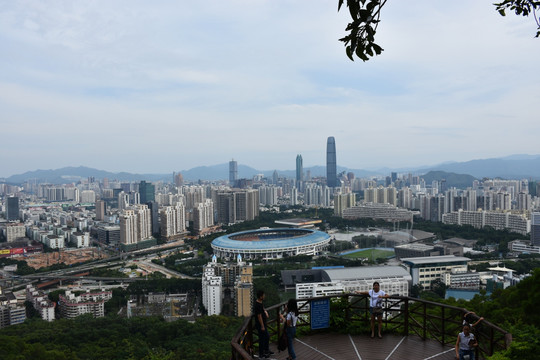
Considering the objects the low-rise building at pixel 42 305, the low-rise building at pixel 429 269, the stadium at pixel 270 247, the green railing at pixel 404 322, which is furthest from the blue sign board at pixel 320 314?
the stadium at pixel 270 247

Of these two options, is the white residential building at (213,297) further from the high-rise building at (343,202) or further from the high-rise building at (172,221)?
the high-rise building at (343,202)

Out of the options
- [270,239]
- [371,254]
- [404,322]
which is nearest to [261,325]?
[404,322]

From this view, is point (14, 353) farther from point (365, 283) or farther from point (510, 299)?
point (365, 283)

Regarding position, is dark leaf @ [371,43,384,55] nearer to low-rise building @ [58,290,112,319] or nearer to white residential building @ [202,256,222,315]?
white residential building @ [202,256,222,315]

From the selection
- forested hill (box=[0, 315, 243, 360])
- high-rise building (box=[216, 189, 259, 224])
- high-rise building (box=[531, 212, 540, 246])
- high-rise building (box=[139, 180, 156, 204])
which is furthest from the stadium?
high-rise building (box=[139, 180, 156, 204])

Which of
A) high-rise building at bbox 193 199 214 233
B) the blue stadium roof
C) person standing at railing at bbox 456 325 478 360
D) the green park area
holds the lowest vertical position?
the green park area

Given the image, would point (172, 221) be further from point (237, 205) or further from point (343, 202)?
point (343, 202)
